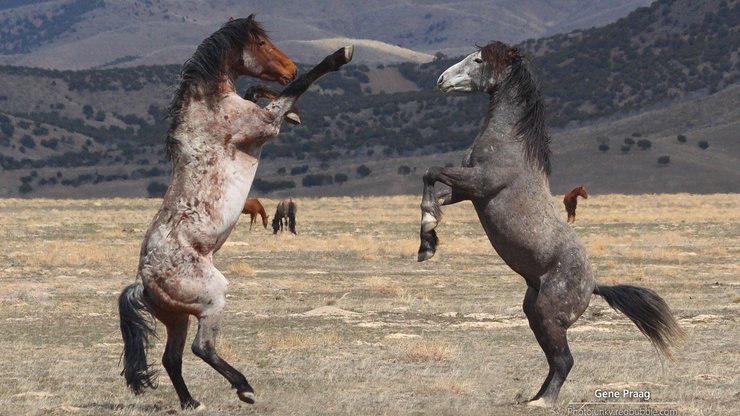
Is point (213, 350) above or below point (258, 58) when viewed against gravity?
below

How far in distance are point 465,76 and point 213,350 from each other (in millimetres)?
3041

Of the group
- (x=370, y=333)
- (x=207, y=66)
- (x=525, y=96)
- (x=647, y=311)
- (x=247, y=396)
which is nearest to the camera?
(x=247, y=396)

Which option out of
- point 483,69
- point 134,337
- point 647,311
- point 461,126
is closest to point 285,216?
point 647,311

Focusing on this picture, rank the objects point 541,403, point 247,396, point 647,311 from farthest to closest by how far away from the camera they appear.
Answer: point 647,311 → point 541,403 → point 247,396

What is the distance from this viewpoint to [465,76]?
34.6 ft

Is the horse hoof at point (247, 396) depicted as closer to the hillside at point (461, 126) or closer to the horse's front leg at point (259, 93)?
the horse's front leg at point (259, 93)

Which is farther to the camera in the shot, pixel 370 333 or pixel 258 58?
pixel 370 333

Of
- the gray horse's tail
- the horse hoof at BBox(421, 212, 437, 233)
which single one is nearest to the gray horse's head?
the horse hoof at BBox(421, 212, 437, 233)

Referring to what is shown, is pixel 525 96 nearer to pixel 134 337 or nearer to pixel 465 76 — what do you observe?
pixel 465 76

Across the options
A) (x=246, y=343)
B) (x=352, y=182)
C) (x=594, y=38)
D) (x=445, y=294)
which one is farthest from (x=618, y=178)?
(x=246, y=343)

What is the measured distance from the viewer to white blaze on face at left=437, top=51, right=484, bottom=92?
10.5 metres

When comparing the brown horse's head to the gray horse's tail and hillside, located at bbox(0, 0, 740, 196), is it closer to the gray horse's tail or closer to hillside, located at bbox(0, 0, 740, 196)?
the gray horse's tail

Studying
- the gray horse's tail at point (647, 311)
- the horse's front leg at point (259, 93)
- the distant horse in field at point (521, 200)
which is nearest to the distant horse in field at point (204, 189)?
the horse's front leg at point (259, 93)

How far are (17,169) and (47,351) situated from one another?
113 metres
